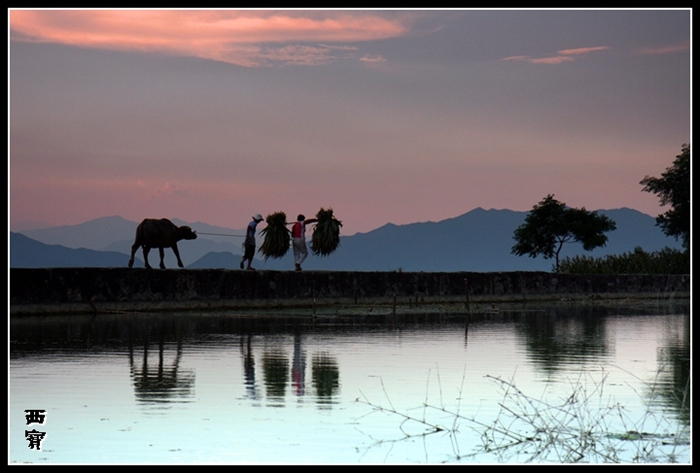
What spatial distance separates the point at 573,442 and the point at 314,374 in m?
4.77

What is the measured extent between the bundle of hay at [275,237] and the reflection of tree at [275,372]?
69.0 ft

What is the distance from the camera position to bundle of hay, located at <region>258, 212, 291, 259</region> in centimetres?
3694

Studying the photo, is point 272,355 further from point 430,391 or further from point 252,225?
point 252,225

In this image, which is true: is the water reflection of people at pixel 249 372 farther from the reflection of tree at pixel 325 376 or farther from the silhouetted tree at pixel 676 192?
Answer: the silhouetted tree at pixel 676 192

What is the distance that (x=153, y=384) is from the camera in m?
11.7

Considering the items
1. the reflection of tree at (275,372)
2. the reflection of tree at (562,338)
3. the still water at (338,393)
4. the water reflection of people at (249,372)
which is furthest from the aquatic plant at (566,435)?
the reflection of tree at (562,338)

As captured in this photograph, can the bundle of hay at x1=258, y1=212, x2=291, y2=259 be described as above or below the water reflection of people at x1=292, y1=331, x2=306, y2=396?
above

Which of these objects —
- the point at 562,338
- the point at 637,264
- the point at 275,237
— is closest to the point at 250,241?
the point at 275,237

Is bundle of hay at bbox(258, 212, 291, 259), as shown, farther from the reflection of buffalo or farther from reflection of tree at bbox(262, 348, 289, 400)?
reflection of tree at bbox(262, 348, 289, 400)

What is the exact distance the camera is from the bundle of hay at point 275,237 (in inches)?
1454

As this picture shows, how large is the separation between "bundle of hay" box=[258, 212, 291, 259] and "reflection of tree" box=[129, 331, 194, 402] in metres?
22.1

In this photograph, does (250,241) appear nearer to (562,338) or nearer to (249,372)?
(562,338)

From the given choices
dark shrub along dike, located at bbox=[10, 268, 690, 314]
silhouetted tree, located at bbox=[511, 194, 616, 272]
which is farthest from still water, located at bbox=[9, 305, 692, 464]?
silhouetted tree, located at bbox=[511, 194, 616, 272]

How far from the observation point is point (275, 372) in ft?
42.3
